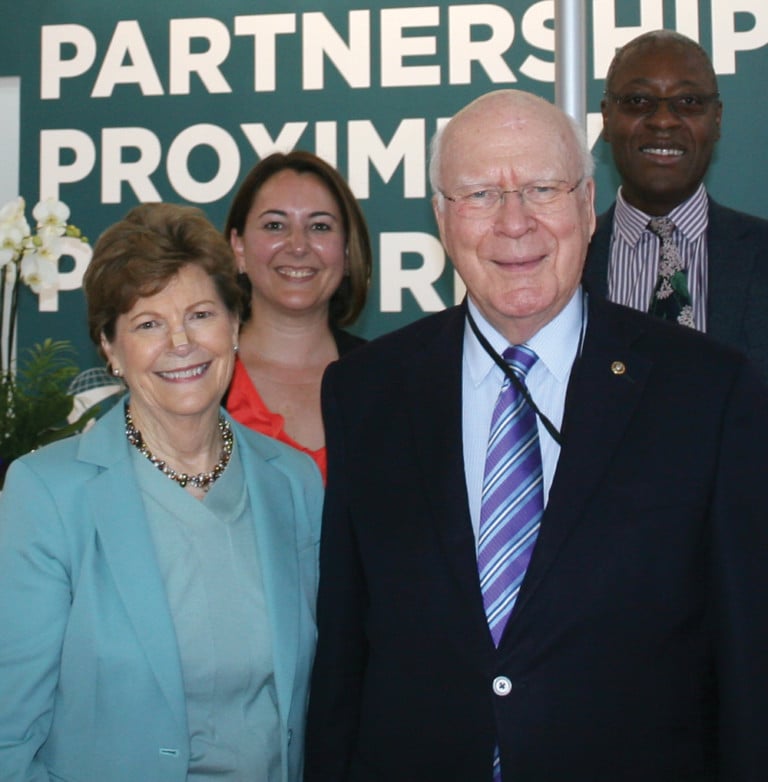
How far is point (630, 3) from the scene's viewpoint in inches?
191

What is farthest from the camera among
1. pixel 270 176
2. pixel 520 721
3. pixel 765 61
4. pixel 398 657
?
pixel 765 61

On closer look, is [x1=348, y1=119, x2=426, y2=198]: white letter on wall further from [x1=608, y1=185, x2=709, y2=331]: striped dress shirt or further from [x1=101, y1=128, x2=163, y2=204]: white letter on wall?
[x1=608, y1=185, x2=709, y2=331]: striped dress shirt

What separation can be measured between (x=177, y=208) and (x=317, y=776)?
1.22 meters

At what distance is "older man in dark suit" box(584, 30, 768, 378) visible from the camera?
3.06 m

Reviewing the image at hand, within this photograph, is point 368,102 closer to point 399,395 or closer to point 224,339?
point 224,339

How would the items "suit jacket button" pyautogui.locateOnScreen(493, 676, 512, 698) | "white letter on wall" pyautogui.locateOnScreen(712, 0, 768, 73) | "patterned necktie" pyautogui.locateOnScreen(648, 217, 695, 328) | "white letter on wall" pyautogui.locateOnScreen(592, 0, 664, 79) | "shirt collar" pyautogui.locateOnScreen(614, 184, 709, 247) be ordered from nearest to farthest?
1. "suit jacket button" pyautogui.locateOnScreen(493, 676, 512, 698)
2. "patterned necktie" pyautogui.locateOnScreen(648, 217, 695, 328)
3. "shirt collar" pyautogui.locateOnScreen(614, 184, 709, 247)
4. "white letter on wall" pyautogui.locateOnScreen(712, 0, 768, 73)
5. "white letter on wall" pyautogui.locateOnScreen(592, 0, 664, 79)

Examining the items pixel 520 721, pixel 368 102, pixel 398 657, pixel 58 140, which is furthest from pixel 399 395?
pixel 58 140

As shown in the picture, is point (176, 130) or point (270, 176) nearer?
point (270, 176)

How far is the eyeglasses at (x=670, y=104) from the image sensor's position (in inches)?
130

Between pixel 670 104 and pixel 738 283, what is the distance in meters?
0.65

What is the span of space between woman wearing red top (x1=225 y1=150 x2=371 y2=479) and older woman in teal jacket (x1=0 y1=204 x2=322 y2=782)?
903 millimetres

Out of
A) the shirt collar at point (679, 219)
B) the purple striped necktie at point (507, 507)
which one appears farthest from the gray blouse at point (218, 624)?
the shirt collar at point (679, 219)

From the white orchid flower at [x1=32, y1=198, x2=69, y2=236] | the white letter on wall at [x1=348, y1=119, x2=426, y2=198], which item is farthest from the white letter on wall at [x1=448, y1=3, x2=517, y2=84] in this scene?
the white orchid flower at [x1=32, y1=198, x2=69, y2=236]

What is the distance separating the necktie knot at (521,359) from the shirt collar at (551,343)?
15mm
